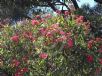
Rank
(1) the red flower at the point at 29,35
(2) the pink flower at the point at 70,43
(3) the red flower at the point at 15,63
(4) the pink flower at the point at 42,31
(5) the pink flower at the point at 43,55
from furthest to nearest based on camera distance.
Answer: (3) the red flower at the point at 15,63, (1) the red flower at the point at 29,35, (4) the pink flower at the point at 42,31, (5) the pink flower at the point at 43,55, (2) the pink flower at the point at 70,43

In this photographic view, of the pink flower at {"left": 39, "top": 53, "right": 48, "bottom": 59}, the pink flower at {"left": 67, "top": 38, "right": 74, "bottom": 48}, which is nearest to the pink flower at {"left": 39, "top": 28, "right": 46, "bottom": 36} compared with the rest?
the pink flower at {"left": 39, "top": 53, "right": 48, "bottom": 59}

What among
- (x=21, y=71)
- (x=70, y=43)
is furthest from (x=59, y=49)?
(x=21, y=71)

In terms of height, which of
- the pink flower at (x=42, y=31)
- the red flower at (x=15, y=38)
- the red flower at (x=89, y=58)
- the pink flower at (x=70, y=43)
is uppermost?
the pink flower at (x=42, y=31)

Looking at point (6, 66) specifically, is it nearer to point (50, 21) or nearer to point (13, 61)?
point (13, 61)

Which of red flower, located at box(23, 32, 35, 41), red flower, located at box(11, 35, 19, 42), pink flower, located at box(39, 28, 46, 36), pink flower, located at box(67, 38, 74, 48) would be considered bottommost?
red flower, located at box(11, 35, 19, 42)

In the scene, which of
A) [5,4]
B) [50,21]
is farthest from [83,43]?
[5,4]

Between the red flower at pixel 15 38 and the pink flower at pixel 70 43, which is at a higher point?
the pink flower at pixel 70 43

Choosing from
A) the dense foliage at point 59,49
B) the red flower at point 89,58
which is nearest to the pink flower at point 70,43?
the dense foliage at point 59,49

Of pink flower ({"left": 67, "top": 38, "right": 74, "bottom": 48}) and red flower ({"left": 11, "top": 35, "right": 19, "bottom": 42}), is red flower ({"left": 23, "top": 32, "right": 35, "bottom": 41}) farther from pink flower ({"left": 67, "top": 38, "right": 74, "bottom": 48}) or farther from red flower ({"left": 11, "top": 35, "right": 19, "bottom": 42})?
pink flower ({"left": 67, "top": 38, "right": 74, "bottom": 48})

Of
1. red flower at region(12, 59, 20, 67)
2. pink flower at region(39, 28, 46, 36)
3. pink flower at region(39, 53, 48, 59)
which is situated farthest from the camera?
red flower at region(12, 59, 20, 67)

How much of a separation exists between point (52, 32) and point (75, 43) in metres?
0.48

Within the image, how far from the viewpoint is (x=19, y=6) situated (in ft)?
53.6

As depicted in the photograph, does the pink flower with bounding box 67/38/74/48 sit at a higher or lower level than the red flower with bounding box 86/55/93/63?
higher

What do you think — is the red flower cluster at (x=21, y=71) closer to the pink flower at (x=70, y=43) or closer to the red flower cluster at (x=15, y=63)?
the red flower cluster at (x=15, y=63)
